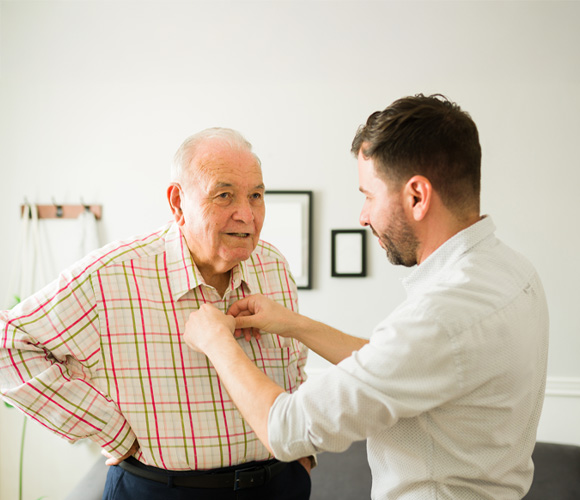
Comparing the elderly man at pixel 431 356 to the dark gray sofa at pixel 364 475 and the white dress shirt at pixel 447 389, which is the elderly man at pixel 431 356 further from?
the dark gray sofa at pixel 364 475

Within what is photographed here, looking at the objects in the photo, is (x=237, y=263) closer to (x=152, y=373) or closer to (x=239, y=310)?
A: (x=239, y=310)

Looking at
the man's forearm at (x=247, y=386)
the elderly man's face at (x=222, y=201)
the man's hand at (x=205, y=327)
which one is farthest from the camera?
the elderly man's face at (x=222, y=201)

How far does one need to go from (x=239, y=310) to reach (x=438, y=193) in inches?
23.7

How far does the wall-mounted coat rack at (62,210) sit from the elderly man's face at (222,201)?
5.75 ft

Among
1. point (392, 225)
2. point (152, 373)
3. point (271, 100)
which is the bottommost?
point (152, 373)

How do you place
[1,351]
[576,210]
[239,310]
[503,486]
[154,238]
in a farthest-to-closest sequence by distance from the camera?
[576,210] → [154,238] → [239,310] → [1,351] → [503,486]

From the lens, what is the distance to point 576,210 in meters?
2.93

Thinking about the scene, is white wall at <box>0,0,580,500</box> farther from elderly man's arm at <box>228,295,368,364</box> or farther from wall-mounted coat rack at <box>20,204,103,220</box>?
elderly man's arm at <box>228,295,368,364</box>

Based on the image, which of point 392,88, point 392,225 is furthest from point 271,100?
point 392,225

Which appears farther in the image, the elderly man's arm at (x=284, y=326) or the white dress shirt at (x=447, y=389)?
the elderly man's arm at (x=284, y=326)

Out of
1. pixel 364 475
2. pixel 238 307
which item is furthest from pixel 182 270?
pixel 364 475

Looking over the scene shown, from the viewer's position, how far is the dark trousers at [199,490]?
139 centimetres

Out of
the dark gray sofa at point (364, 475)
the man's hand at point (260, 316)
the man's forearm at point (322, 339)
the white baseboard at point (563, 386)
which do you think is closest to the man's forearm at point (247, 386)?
the man's hand at point (260, 316)

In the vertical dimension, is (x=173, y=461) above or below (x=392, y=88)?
below
